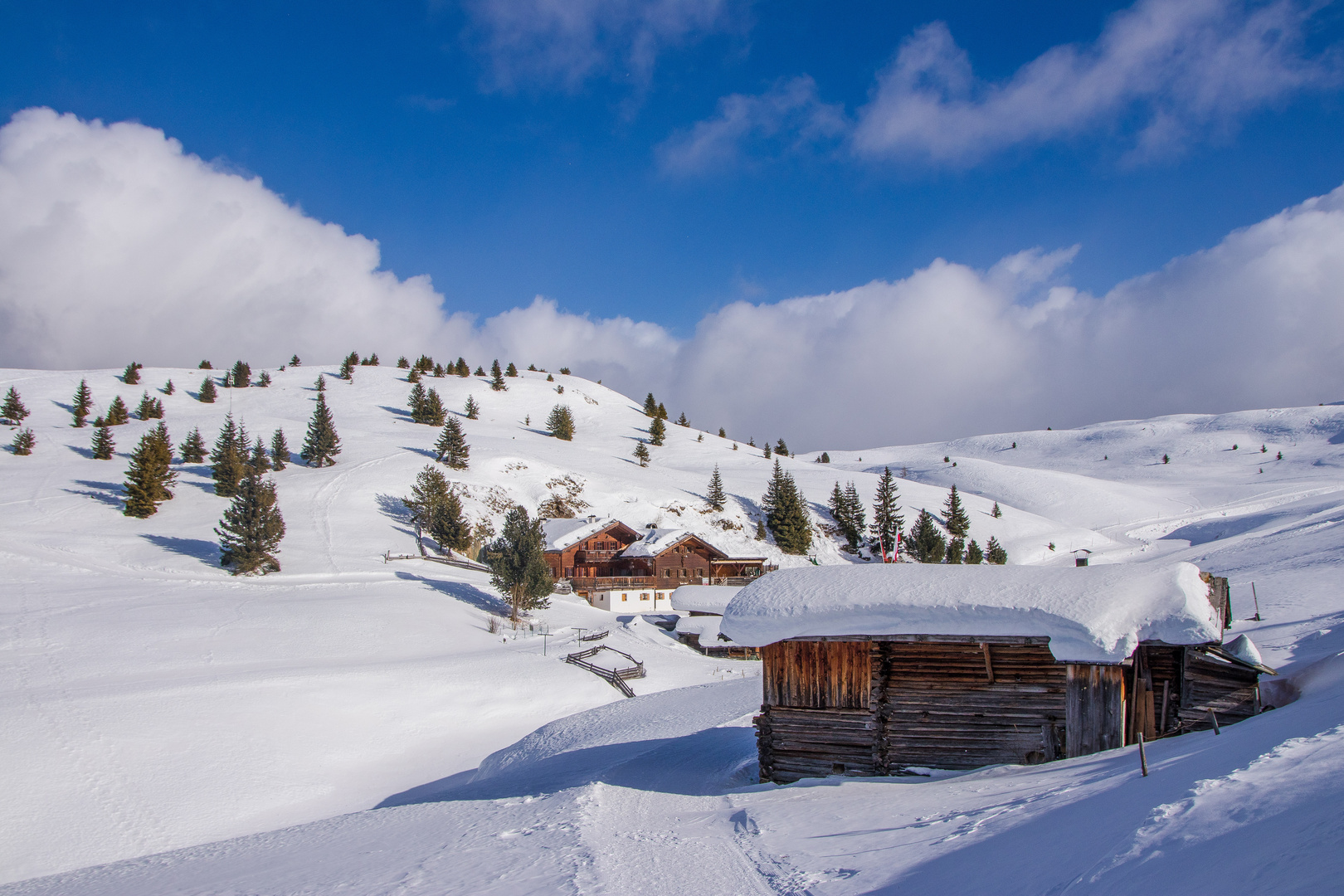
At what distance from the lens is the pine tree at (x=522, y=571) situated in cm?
4359

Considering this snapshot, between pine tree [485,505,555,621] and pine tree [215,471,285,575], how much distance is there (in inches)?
543

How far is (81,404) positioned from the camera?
85.5 m

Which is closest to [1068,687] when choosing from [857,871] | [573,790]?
[857,871]

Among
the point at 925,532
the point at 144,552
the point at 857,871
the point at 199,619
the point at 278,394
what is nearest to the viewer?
the point at 857,871

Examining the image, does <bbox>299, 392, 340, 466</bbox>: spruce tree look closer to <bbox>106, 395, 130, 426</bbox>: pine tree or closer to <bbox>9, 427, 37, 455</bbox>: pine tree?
<bbox>9, 427, 37, 455</bbox>: pine tree

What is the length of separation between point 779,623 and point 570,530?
5099 centimetres

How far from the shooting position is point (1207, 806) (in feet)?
22.9

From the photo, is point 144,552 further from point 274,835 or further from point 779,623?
point 779,623

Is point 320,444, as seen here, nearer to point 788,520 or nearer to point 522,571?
point 522,571

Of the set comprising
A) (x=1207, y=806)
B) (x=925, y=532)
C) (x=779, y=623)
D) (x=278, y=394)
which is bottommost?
(x=1207, y=806)

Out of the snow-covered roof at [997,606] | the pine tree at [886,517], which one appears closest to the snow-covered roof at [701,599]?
the pine tree at [886,517]

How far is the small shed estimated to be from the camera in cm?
1381

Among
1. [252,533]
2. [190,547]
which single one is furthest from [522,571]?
[190,547]

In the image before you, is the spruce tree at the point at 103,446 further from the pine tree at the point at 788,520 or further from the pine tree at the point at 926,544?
the pine tree at the point at 926,544
